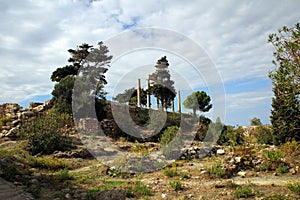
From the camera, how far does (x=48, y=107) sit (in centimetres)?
1644

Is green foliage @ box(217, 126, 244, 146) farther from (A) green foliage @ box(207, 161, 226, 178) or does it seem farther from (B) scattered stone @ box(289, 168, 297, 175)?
(A) green foliage @ box(207, 161, 226, 178)

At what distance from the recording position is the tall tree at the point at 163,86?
22.4m

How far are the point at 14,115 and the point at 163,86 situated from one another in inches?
461

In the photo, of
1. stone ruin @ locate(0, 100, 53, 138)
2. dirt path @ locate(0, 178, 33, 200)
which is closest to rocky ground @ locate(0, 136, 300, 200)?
dirt path @ locate(0, 178, 33, 200)

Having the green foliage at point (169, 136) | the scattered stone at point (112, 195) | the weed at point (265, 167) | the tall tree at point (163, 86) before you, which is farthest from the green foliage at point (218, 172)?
the tall tree at point (163, 86)

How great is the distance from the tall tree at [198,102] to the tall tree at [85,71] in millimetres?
7958

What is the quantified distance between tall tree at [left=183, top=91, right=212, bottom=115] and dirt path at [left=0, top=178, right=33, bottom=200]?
19196 millimetres

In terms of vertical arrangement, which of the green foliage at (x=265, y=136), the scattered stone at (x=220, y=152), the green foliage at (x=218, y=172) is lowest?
the green foliage at (x=218, y=172)

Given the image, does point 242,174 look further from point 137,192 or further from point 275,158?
point 137,192

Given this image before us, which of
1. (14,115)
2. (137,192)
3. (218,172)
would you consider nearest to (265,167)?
(218,172)

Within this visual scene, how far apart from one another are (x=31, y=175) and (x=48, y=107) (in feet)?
33.3

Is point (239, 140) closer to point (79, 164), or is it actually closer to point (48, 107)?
point (79, 164)

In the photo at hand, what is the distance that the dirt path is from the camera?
4.98m

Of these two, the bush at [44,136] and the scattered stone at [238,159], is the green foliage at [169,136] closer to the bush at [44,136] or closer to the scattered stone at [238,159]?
the scattered stone at [238,159]
